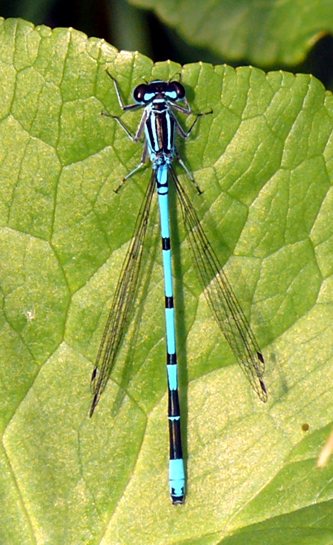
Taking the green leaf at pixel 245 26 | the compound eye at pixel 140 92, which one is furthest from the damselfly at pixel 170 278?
the green leaf at pixel 245 26

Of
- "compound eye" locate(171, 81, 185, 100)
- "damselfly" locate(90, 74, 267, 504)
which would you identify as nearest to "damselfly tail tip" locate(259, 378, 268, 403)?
"damselfly" locate(90, 74, 267, 504)

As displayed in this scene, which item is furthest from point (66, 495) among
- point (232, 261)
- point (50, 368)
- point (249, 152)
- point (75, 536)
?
point (249, 152)

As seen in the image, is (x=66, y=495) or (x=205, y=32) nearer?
(x=66, y=495)

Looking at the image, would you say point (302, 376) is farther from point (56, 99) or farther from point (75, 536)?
point (56, 99)

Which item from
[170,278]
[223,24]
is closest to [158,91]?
[170,278]

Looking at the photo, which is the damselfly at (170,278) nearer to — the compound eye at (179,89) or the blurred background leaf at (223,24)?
the compound eye at (179,89)

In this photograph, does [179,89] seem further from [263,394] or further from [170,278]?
[263,394]
